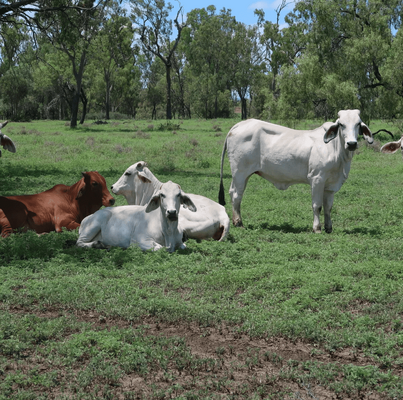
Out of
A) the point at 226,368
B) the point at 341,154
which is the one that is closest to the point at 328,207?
the point at 341,154

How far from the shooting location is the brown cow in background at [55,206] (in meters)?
8.66

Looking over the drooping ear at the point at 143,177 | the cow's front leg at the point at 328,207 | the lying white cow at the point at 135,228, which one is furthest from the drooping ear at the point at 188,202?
the cow's front leg at the point at 328,207

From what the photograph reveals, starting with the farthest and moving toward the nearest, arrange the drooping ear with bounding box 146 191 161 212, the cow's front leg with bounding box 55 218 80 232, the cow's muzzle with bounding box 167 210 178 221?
the cow's front leg with bounding box 55 218 80 232 < the drooping ear with bounding box 146 191 161 212 < the cow's muzzle with bounding box 167 210 178 221

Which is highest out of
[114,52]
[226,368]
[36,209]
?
[114,52]

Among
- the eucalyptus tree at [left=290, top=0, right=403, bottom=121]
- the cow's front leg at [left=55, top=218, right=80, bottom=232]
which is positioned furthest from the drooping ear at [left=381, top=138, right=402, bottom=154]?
the eucalyptus tree at [left=290, top=0, right=403, bottom=121]

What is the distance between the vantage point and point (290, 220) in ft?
37.0

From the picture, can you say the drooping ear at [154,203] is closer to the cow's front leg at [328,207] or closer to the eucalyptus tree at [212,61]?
the cow's front leg at [328,207]

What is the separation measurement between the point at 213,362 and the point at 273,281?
2281 mm

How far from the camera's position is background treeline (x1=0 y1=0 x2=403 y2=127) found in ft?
70.9

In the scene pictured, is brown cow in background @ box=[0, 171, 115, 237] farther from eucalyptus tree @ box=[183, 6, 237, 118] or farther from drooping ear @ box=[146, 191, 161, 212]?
eucalyptus tree @ box=[183, 6, 237, 118]

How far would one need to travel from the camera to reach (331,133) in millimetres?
9820

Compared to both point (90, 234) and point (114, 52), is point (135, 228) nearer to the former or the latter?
point (90, 234)

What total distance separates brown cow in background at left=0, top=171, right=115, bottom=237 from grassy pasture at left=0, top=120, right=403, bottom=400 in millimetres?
672

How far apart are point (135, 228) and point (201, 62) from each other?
67018 millimetres
